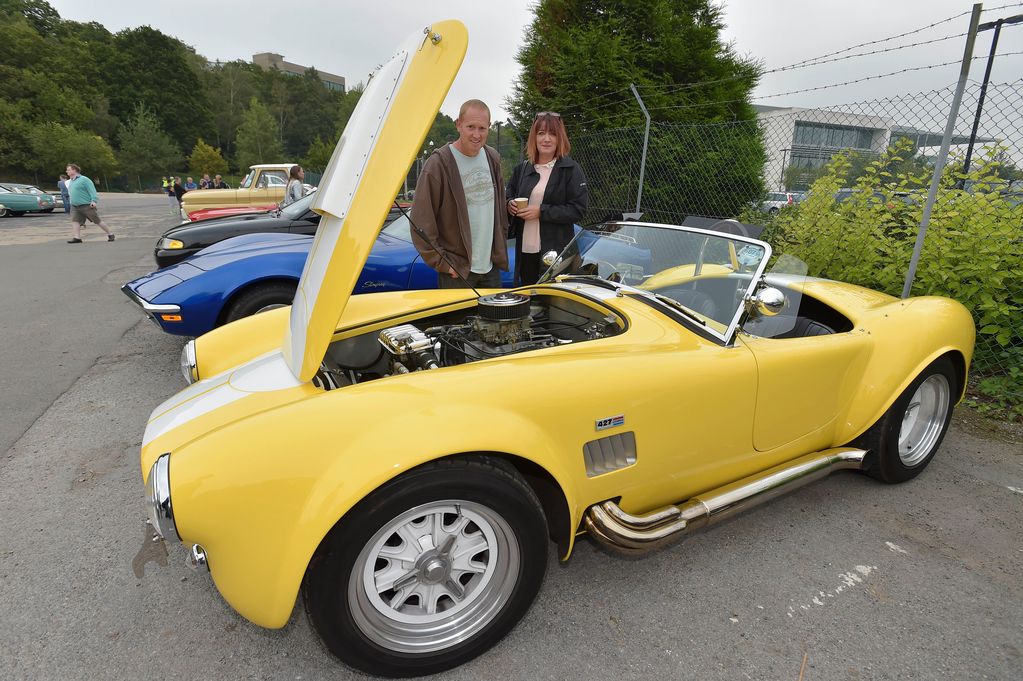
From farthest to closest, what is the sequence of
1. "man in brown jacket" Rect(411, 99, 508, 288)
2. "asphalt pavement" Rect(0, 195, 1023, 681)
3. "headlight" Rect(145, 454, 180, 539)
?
"man in brown jacket" Rect(411, 99, 508, 288), "asphalt pavement" Rect(0, 195, 1023, 681), "headlight" Rect(145, 454, 180, 539)

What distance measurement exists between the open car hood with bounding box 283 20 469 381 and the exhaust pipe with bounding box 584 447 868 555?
3.76ft

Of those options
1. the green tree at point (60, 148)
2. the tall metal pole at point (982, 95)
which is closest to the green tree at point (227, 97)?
the green tree at point (60, 148)

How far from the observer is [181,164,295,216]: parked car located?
12.5 meters

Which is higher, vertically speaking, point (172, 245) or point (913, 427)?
point (172, 245)

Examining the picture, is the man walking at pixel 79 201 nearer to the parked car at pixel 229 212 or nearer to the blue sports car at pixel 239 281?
the parked car at pixel 229 212

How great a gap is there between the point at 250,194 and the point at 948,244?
13357mm

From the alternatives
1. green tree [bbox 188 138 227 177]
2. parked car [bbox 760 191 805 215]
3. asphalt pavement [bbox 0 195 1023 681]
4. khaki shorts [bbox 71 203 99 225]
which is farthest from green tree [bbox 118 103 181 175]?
asphalt pavement [bbox 0 195 1023 681]

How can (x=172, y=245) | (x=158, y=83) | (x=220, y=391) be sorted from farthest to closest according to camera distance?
(x=158, y=83) < (x=172, y=245) < (x=220, y=391)

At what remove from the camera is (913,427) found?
3.00 meters

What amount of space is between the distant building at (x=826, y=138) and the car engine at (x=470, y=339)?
13.1 feet

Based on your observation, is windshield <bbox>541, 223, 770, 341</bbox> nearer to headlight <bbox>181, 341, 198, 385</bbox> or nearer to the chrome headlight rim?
headlight <bbox>181, 341, 198, 385</bbox>

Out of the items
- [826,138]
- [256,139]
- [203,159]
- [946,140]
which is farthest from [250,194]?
[256,139]

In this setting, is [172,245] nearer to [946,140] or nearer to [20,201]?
A: [946,140]

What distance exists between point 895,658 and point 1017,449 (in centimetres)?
245
